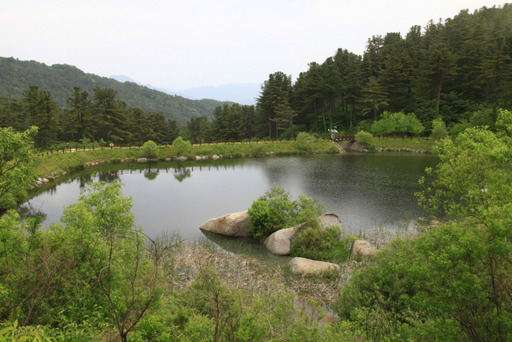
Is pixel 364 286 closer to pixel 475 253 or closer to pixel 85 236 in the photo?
pixel 475 253

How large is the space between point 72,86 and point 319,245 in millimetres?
145215

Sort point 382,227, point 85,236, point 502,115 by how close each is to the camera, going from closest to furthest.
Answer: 1. point 85,236
2. point 502,115
3. point 382,227

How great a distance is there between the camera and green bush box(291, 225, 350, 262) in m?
15.0

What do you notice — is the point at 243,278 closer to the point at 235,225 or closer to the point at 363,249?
the point at 235,225

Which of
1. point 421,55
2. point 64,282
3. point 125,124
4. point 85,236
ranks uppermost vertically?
point 421,55

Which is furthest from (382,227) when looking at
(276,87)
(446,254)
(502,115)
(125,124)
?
(125,124)

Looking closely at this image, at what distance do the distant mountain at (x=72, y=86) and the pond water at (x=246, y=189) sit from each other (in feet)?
Answer: 265

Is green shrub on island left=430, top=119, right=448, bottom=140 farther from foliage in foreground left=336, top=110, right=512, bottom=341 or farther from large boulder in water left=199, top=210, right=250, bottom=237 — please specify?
foliage in foreground left=336, top=110, right=512, bottom=341

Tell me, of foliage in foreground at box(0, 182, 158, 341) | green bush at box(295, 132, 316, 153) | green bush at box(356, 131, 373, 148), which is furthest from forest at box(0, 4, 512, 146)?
foliage in foreground at box(0, 182, 158, 341)

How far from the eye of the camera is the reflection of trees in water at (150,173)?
36.3 meters

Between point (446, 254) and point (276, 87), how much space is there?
2385 inches

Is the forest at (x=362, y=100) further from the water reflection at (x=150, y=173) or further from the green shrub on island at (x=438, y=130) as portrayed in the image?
the water reflection at (x=150, y=173)

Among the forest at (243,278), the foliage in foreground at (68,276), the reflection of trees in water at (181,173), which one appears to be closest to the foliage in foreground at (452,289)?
the forest at (243,278)

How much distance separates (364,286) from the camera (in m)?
9.84
